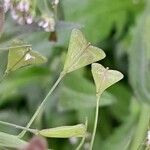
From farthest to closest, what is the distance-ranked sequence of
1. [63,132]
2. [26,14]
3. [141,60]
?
[141,60], [26,14], [63,132]

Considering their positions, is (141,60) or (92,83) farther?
(92,83)

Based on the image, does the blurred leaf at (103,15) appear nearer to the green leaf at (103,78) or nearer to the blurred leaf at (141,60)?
the blurred leaf at (141,60)

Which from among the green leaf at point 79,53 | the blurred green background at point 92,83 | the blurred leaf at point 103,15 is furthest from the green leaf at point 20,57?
the blurred leaf at point 103,15

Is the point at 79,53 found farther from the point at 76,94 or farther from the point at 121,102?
the point at 121,102

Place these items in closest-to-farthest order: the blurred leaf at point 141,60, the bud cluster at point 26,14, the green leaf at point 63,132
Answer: the green leaf at point 63,132, the bud cluster at point 26,14, the blurred leaf at point 141,60

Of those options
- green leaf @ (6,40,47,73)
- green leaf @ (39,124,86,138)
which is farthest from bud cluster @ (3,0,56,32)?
green leaf @ (39,124,86,138)

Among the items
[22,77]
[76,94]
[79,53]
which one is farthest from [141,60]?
A: [79,53]

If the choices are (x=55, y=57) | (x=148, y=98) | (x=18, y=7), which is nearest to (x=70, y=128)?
(x=18, y=7)
